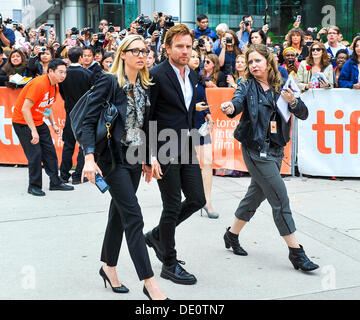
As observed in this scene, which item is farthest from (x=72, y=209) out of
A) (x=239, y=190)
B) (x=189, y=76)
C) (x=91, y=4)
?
(x=91, y=4)

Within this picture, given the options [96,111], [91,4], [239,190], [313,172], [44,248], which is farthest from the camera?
[91,4]

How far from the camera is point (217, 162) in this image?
8578mm

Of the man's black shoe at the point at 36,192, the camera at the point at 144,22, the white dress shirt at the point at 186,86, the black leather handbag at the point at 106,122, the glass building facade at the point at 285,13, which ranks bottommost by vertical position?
the man's black shoe at the point at 36,192

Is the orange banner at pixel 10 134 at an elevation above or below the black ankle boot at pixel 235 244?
above

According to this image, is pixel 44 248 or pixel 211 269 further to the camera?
pixel 44 248

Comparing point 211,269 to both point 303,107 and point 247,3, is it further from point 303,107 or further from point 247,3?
point 247,3

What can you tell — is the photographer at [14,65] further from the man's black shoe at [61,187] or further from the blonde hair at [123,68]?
the blonde hair at [123,68]

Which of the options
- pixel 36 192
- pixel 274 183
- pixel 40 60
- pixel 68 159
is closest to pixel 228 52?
pixel 40 60

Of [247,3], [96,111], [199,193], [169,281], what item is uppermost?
[247,3]

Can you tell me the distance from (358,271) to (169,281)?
1523mm

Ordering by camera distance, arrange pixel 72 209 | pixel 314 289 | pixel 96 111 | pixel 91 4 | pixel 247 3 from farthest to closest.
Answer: pixel 91 4 < pixel 247 3 < pixel 72 209 < pixel 314 289 < pixel 96 111

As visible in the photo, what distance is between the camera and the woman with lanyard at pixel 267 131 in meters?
4.47

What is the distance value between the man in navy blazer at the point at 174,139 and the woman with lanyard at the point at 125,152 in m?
0.15

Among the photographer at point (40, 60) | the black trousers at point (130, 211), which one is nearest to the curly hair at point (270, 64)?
the black trousers at point (130, 211)
